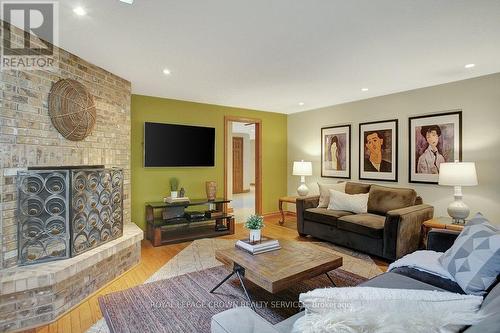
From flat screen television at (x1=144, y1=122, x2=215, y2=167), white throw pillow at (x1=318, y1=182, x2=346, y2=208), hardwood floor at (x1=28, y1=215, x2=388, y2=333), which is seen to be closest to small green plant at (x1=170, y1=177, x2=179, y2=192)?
flat screen television at (x1=144, y1=122, x2=215, y2=167)

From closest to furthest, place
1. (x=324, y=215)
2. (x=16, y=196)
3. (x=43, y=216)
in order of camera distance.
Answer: (x=16, y=196), (x=43, y=216), (x=324, y=215)

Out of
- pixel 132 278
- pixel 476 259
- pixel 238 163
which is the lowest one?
pixel 132 278

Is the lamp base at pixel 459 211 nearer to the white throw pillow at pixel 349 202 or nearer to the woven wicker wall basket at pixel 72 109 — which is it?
the white throw pillow at pixel 349 202

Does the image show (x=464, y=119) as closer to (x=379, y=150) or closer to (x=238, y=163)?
(x=379, y=150)

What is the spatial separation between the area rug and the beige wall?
1555 millimetres

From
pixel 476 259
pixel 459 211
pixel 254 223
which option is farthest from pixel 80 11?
pixel 459 211

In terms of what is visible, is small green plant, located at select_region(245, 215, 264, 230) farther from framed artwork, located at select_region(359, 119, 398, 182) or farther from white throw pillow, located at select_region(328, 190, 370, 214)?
framed artwork, located at select_region(359, 119, 398, 182)

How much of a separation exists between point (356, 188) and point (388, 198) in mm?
543

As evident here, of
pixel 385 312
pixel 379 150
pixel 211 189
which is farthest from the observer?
pixel 211 189

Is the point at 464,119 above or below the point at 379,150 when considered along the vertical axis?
above

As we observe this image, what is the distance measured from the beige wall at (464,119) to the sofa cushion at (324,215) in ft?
3.40

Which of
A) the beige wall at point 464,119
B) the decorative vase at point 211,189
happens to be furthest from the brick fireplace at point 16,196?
the beige wall at point 464,119

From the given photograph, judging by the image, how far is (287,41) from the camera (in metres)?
2.43

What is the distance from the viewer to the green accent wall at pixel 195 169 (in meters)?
4.25
